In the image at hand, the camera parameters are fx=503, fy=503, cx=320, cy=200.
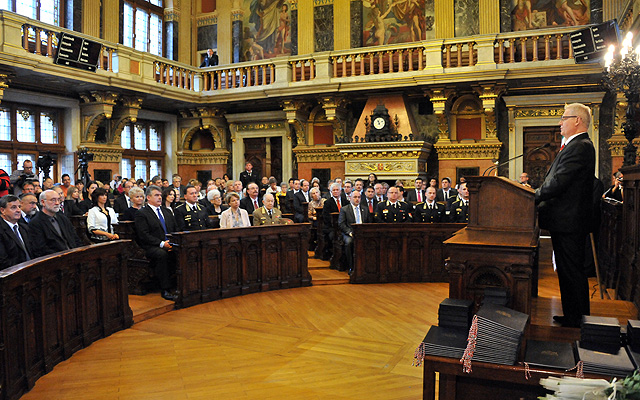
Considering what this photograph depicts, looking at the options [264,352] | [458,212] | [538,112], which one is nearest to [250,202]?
[458,212]

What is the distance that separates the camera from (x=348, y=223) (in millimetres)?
7773

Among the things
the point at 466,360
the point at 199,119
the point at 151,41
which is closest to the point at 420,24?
the point at 199,119

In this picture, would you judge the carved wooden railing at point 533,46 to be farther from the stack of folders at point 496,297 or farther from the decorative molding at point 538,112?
the stack of folders at point 496,297

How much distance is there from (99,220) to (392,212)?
166 inches

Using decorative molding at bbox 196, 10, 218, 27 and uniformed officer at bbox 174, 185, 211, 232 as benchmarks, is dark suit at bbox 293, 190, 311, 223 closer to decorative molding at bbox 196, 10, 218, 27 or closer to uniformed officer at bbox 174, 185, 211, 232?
uniformed officer at bbox 174, 185, 211, 232

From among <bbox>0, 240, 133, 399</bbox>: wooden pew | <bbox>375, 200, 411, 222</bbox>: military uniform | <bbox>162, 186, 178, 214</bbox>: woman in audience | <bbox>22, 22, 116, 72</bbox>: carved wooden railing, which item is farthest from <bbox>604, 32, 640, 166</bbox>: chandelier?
<bbox>22, 22, 116, 72</bbox>: carved wooden railing

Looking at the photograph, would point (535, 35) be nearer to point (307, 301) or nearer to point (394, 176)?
point (394, 176)

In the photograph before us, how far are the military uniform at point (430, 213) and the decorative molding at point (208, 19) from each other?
1148 centimetres

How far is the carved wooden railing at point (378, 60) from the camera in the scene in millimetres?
12469

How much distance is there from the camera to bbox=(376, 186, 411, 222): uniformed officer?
25.3 ft

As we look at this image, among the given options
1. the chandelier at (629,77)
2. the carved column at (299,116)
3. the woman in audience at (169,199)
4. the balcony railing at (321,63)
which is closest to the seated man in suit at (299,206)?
the woman in audience at (169,199)

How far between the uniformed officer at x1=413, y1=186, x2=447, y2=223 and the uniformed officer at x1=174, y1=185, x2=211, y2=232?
3304 millimetres

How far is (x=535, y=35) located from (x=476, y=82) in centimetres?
163

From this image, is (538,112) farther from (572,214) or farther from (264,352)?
(264,352)
